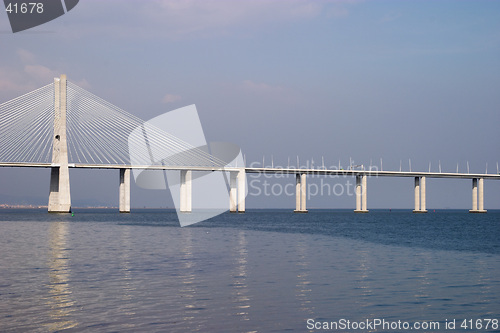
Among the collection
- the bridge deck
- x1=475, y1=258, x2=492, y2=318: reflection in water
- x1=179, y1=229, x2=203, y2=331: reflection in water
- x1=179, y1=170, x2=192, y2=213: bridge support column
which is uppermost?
the bridge deck

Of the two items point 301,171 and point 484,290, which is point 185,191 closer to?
point 301,171

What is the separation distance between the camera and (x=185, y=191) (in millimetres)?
131625

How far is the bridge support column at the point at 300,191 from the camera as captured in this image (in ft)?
499

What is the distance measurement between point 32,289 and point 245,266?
390 inches

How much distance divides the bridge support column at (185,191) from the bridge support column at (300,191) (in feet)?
106

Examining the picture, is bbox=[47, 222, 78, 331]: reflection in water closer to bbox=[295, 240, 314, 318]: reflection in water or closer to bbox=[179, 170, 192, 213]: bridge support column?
bbox=[295, 240, 314, 318]: reflection in water

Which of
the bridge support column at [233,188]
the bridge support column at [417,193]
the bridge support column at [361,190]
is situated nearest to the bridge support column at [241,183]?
the bridge support column at [233,188]

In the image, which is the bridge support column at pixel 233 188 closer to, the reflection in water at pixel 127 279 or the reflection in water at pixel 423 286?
the reflection in water at pixel 127 279

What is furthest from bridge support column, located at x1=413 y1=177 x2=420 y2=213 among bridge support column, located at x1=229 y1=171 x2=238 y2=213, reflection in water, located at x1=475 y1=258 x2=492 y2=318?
reflection in water, located at x1=475 y1=258 x2=492 y2=318

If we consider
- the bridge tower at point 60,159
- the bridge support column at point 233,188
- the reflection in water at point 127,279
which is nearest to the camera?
the reflection in water at point 127,279

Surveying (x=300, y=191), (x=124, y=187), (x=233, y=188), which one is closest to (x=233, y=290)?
(x=124, y=187)

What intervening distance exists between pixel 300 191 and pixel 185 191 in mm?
35883

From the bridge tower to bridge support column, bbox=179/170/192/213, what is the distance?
1055 inches

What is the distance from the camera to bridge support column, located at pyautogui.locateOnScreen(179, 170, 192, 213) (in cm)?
13138
